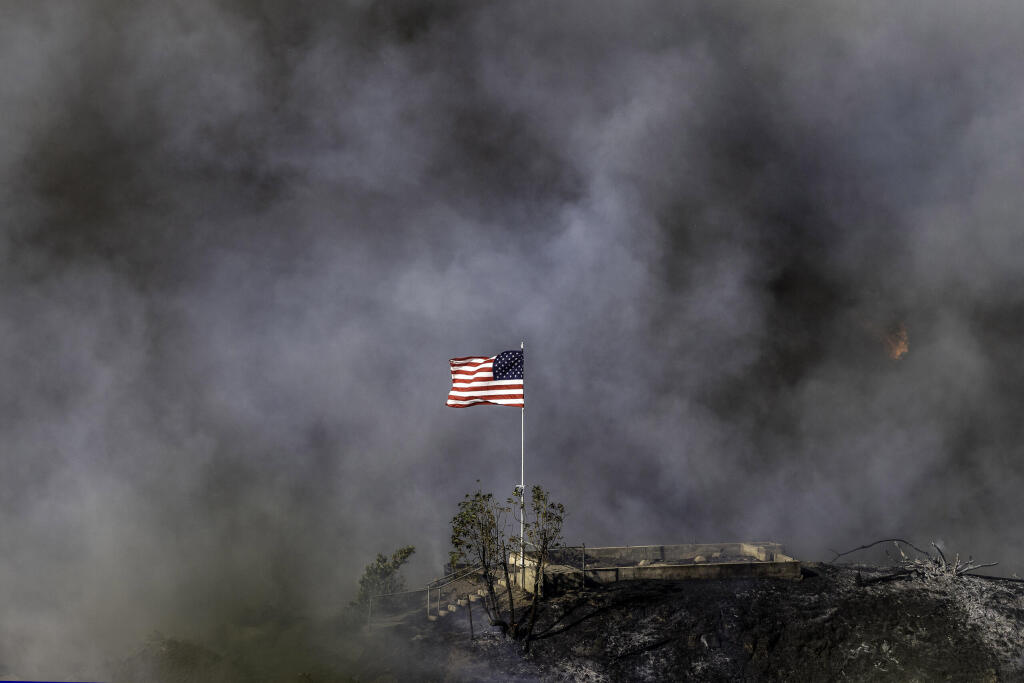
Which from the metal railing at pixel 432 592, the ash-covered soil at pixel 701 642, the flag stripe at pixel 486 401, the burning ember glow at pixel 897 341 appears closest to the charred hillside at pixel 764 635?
the ash-covered soil at pixel 701 642

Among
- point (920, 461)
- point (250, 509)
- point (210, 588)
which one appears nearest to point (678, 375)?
point (920, 461)

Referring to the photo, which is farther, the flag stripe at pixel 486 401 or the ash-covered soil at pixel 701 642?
the flag stripe at pixel 486 401

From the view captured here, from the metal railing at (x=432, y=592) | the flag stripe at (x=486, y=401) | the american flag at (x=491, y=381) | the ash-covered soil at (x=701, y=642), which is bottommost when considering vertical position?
the ash-covered soil at (x=701, y=642)

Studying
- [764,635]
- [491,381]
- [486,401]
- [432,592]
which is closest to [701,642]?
[764,635]

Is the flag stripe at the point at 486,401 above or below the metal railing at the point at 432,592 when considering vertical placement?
above

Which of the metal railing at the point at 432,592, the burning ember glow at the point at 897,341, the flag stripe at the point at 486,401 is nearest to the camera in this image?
the flag stripe at the point at 486,401

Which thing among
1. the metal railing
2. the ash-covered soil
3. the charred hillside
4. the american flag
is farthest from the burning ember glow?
the metal railing

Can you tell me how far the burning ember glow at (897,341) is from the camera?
227 ft

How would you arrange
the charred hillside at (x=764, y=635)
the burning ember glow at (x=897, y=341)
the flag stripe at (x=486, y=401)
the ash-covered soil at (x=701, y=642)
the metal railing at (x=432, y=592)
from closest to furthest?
the charred hillside at (x=764, y=635)
the ash-covered soil at (x=701, y=642)
the flag stripe at (x=486, y=401)
the metal railing at (x=432, y=592)
the burning ember glow at (x=897, y=341)

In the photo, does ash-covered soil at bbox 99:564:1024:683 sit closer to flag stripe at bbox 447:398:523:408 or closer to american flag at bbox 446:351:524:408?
Result: flag stripe at bbox 447:398:523:408

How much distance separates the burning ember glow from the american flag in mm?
54931

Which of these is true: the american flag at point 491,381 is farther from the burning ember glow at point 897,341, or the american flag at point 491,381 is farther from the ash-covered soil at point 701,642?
the burning ember glow at point 897,341

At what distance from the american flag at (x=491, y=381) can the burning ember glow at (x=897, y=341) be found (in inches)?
2163

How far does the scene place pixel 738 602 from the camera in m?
26.4
